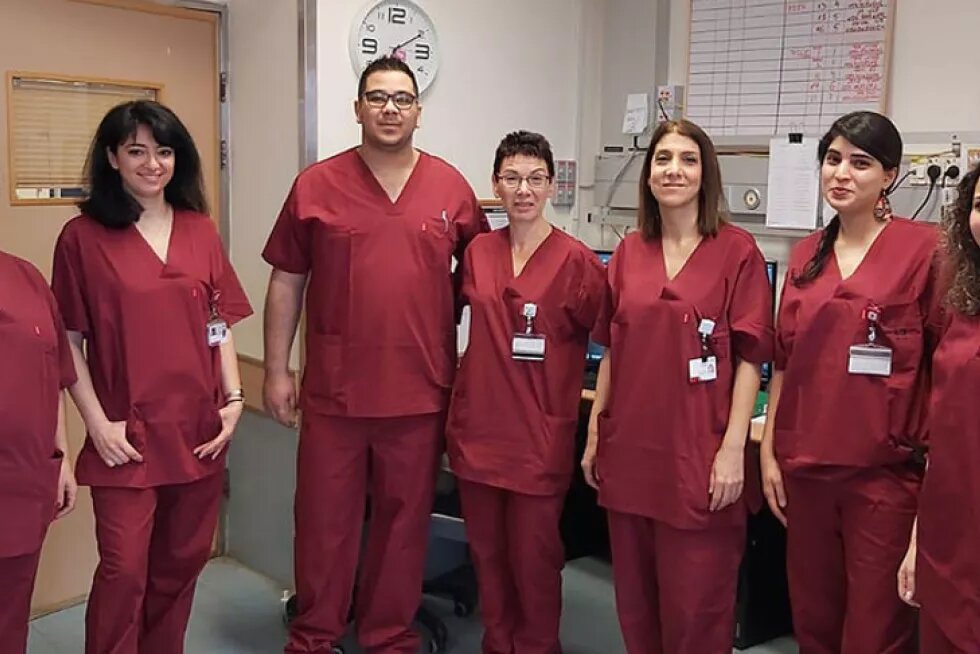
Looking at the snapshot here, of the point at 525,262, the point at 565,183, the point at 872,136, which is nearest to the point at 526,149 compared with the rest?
the point at 525,262

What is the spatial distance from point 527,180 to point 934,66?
137 centimetres

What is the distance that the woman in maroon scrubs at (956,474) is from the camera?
166 centimetres

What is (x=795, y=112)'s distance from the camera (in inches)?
129

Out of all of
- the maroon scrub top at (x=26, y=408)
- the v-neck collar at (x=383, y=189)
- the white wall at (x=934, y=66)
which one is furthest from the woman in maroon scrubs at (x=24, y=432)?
the white wall at (x=934, y=66)

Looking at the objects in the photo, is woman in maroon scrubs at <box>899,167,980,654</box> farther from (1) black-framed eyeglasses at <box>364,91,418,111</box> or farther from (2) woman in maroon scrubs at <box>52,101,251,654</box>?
(2) woman in maroon scrubs at <box>52,101,251,654</box>

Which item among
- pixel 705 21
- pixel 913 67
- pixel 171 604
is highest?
pixel 705 21

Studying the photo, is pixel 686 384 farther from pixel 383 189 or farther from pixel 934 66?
pixel 934 66

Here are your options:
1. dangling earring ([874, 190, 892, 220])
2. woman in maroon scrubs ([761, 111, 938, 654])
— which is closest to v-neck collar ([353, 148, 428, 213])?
woman in maroon scrubs ([761, 111, 938, 654])

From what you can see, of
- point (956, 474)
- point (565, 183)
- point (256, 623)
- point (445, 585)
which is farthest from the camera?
point (565, 183)

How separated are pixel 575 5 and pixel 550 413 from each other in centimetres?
189

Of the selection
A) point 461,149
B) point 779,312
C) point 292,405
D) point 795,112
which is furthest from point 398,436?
point 795,112

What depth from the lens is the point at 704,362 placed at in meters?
2.21

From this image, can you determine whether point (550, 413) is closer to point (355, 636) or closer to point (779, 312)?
point (779, 312)

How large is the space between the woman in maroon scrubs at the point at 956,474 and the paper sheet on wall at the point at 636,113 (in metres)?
1.96
